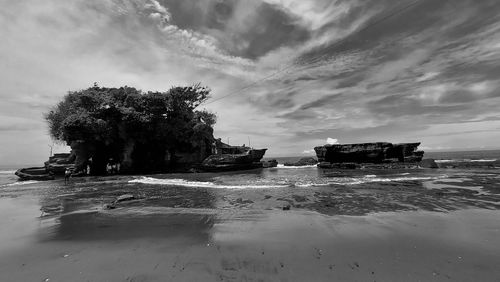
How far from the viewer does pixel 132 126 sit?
37.7 meters

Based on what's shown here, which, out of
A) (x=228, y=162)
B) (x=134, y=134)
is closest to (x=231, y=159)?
(x=228, y=162)

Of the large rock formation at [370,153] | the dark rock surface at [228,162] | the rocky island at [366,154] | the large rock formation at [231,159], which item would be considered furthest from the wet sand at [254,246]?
the large rock formation at [370,153]

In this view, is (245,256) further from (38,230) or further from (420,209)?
(420,209)

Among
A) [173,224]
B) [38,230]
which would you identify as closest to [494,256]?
[173,224]

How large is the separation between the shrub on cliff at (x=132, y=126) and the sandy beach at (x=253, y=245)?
26.6m

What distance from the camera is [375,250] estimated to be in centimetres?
620

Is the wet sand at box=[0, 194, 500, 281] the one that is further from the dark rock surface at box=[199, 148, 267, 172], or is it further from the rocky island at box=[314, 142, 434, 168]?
the rocky island at box=[314, 142, 434, 168]

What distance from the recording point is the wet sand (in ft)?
16.7

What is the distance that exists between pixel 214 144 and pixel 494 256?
44954mm

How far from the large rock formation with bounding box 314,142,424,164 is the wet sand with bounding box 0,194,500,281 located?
38.4 meters

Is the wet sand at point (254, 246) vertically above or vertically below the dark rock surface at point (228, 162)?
below

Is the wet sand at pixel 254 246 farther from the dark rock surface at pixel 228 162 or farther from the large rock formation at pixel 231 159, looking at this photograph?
the large rock formation at pixel 231 159

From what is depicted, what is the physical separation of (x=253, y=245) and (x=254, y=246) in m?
0.08

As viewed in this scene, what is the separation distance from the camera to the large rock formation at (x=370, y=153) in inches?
1811
